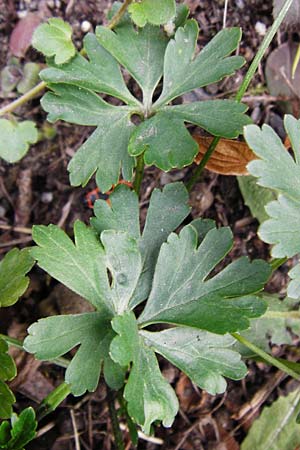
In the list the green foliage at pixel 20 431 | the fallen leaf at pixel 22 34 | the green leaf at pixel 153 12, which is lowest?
the green foliage at pixel 20 431

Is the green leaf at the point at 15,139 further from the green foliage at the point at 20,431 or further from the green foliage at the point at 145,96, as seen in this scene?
the green foliage at the point at 20,431

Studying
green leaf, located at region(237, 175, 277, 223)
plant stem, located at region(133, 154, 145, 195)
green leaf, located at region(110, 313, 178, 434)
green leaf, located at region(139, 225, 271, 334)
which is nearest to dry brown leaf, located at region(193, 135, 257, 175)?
green leaf, located at region(237, 175, 277, 223)

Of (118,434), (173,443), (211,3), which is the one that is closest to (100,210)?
(118,434)

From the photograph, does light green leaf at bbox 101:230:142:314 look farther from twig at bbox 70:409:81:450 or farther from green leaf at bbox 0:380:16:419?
twig at bbox 70:409:81:450

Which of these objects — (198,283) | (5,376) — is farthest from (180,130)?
(5,376)

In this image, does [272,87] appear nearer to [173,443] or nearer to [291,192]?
[291,192]

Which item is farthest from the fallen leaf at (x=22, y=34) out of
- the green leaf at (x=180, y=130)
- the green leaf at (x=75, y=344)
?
the green leaf at (x=75, y=344)
